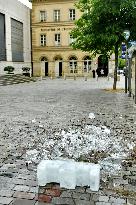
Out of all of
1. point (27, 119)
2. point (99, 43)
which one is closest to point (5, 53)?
point (99, 43)

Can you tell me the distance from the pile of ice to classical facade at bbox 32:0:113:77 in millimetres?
48148

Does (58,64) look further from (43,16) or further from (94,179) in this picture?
(94,179)

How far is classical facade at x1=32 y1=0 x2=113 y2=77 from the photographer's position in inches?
2076

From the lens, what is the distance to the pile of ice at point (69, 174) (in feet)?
15.9

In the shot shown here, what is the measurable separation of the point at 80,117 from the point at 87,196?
691 centimetres

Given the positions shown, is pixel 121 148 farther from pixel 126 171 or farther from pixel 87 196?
pixel 87 196

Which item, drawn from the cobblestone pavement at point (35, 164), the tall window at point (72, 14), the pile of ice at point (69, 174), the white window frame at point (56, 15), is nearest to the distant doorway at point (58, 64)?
the white window frame at point (56, 15)

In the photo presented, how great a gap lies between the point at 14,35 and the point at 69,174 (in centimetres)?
4616

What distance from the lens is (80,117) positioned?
37.9 feet

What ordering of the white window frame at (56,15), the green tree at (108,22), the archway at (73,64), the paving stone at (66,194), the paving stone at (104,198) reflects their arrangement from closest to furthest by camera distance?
the paving stone at (104,198) → the paving stone at (66,194) → the green tree at (108,22) → the white window frame at (56,15) → the archway at (73,64)

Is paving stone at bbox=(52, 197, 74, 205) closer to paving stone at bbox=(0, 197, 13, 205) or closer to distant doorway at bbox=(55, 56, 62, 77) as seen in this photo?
paving stone at bbox=(0, 197, 13, 205)

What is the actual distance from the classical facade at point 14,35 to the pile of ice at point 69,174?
38408mm

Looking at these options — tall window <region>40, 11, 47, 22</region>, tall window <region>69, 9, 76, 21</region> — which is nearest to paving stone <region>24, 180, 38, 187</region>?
tall window <region>69, 9, 76, 21</region>

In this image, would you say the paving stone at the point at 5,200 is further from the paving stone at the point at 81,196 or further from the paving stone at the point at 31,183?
the paving stone at the point at 81,196
